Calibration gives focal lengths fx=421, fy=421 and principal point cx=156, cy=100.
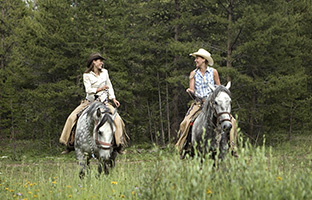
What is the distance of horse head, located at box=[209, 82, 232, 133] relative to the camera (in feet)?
22.4

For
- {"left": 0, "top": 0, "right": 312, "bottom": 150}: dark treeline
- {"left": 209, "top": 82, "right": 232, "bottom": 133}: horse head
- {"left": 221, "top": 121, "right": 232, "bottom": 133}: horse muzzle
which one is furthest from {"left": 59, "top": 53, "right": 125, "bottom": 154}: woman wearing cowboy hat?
{"left": 0, "top": 0, "right": 312, "bottom": 150}: dark treeline

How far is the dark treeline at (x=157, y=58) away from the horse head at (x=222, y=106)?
12.8 meters

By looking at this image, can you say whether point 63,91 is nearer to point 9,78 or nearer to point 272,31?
point 9,78

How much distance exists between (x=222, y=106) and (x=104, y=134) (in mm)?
2274

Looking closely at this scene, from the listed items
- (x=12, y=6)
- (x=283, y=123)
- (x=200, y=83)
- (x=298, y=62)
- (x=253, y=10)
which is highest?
(x=12, y=6)

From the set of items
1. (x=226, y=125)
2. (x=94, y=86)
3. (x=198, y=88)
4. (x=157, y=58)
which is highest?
(x=157, y=58)

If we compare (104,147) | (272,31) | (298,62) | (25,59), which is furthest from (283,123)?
(104,147)

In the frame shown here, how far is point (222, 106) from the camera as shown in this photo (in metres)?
6.98

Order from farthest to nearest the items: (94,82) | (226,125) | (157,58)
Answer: (157,58)
(94,82)
(226,125)

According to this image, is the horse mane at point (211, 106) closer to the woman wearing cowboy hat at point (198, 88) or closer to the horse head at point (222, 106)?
the horse head at point (222, 106)

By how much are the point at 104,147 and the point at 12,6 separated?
79.7ft

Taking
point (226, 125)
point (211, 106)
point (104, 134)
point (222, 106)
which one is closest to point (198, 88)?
point (211, 106)

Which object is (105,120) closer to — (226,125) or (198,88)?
(198,88)

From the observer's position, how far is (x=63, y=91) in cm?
2228
